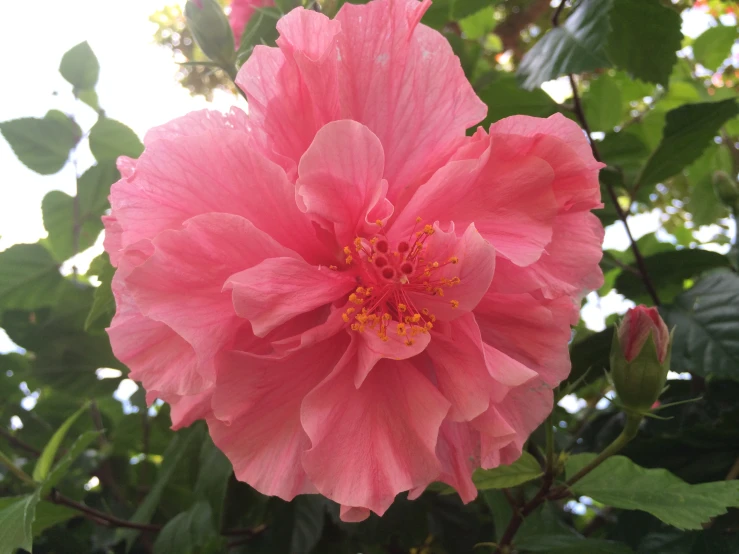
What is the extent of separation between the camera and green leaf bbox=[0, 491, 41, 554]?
0.81 meters

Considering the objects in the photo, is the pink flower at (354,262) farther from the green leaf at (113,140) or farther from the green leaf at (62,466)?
the green leaf at (113,140)

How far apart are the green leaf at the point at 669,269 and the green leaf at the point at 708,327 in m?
0.08

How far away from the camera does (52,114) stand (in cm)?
143

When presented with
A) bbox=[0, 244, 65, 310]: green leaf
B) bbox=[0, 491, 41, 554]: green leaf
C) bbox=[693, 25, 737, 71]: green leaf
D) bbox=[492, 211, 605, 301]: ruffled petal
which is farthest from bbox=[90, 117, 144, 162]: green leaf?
bbox=[693, 25, 737, 71]: green leaf

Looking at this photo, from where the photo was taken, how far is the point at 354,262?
755 millimetres

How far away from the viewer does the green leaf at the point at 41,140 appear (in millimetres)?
1405

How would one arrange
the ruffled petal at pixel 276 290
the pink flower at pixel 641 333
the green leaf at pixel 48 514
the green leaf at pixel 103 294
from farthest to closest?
the green leaf at pixel 48 514 < the green leaf at pixel 103 294 < the pink flower at pixel 641 333 < the ruffled petal at pixel 276 290

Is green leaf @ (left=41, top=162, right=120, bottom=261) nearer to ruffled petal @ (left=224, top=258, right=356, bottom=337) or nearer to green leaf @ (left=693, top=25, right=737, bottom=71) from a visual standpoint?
ruffled petal @ (left=224, top=258, right=356, bottom=337)

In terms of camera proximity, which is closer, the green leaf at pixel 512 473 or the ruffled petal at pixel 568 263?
the ruffled petal at pixel 568 263

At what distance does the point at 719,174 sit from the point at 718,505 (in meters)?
0.97

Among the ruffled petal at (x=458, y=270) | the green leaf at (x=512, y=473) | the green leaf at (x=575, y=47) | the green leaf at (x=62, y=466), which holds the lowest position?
the green leaf at (x=512, y=473)

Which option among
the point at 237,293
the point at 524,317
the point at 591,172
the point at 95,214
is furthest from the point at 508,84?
the point at 95,214

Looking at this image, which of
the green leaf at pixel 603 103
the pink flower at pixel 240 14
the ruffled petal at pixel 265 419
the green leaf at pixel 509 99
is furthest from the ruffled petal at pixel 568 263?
the pink flower at pixel 240 14

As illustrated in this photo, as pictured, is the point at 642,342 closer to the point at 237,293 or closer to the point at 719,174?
the point at 237,293
